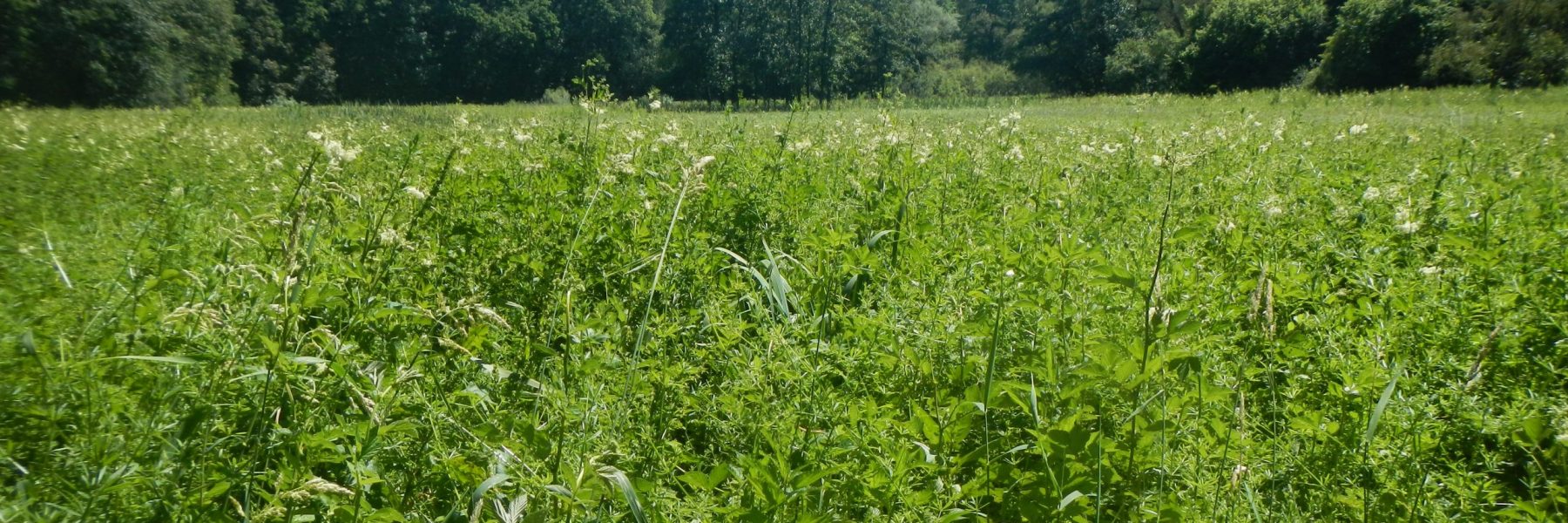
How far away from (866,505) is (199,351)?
1617 mm

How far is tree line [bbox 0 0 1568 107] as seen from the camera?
1134 inches

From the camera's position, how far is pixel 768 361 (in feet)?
6.41

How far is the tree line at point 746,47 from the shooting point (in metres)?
28.8

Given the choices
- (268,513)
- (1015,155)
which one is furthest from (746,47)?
(268,513)

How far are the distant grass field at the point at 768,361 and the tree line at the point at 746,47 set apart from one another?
27.2 meters

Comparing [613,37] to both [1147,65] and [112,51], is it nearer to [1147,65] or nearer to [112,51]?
[112,51]

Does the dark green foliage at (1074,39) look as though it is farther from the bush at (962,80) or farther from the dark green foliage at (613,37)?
the dark green foliage at (613,37)

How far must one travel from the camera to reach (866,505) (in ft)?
6.08

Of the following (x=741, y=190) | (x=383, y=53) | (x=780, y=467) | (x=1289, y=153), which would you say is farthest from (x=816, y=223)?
(x=383, y=53)

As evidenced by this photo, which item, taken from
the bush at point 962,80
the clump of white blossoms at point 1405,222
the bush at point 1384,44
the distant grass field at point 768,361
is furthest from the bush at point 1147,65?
the distant grass field at point 768,361

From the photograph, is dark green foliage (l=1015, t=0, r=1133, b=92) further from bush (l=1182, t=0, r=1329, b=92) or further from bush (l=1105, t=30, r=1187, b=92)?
bush (l=1182, t=0, r=1329, b=92)

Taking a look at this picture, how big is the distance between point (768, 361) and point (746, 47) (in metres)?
56.7

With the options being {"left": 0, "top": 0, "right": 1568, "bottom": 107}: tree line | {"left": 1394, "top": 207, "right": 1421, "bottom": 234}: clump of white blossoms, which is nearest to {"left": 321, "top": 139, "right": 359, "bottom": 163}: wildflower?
{"left": 1394, "top": 207, "right": 1421, "bottom": 234}: clump of white blossoms

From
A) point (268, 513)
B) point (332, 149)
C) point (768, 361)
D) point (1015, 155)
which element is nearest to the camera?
point (268, 513)
